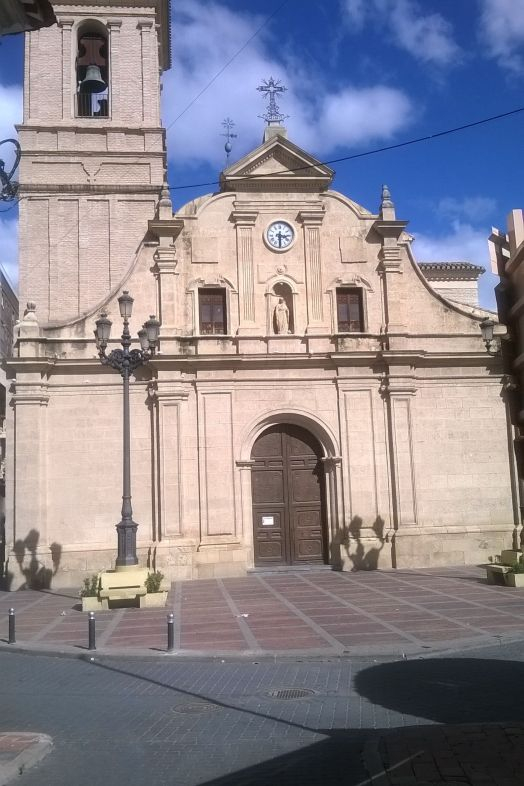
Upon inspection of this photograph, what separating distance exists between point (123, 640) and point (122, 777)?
20.3 feet

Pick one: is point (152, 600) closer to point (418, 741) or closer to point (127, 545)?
point (127, 545)

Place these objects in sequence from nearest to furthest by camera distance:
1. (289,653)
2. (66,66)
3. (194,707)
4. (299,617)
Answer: (194,707), (289,653), (299,617), (66,66)

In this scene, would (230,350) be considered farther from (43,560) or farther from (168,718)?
(168,718)

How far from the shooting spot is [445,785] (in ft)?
16.6

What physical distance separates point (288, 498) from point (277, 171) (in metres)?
9.85

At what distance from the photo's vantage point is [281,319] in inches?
859

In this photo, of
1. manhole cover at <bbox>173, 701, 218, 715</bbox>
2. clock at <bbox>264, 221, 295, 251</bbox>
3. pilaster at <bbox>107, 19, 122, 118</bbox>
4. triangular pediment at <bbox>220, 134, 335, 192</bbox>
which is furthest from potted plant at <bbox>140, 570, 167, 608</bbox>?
pilaster at <bbox>107, 19, 122, 118</bbox>

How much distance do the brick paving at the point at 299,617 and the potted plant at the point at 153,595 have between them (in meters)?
0.33

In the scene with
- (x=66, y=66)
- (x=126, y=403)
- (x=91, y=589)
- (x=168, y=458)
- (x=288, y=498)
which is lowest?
(x=91, y=589)

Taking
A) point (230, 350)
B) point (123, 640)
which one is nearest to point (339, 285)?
point (230, 350)

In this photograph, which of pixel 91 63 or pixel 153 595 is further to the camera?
pixel 91 63

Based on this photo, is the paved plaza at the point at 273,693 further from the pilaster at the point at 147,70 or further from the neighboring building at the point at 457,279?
the neighboring building at the point at 457,279

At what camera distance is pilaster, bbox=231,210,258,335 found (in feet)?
71.2

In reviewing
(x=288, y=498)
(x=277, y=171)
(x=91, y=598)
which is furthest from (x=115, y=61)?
(x=91, y=598)
